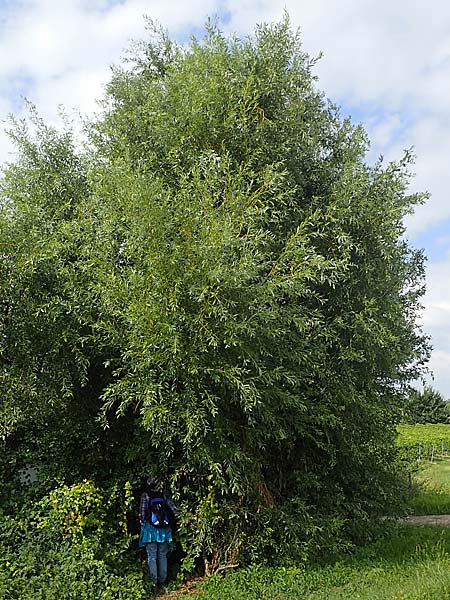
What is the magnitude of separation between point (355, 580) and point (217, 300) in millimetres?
3674

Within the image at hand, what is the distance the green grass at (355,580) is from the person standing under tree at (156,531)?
0.66m

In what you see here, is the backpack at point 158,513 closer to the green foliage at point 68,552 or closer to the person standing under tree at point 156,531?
the person standing under tree at point 156,531

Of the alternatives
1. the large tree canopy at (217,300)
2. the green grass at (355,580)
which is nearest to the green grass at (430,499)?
the green grass at (355,580)

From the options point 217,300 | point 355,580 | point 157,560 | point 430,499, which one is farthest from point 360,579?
point 430,499

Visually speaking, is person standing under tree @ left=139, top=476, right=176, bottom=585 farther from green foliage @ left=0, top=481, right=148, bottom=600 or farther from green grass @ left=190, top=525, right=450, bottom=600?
green grass @ left=190, top=525, right=450, bottom=600

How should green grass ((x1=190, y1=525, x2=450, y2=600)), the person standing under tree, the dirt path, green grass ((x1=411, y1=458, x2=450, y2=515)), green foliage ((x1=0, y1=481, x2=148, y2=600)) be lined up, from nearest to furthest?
green grass ((x1=190, y1=525, x2=450, y2=600)) → green foliage ((x1=0, y1=481, x2=148, y2=600)) → the person standing under tree → the dirt path → green grass ((x1=411, y1=458, x2=450, y2=515))

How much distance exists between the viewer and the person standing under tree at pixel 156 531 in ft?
23.8

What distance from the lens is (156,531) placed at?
287 inches

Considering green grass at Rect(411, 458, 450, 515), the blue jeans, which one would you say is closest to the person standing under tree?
the blue jeans

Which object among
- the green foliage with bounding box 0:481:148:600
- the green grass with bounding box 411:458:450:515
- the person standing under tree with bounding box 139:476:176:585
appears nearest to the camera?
the green foliage with bounding box 0:481:148:600

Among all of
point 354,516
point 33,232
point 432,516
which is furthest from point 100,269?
point 432,516

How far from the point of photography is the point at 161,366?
6.35 metres

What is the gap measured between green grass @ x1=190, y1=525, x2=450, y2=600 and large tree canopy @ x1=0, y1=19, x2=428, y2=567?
1.50ft

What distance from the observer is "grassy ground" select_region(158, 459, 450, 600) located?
6.29 m
